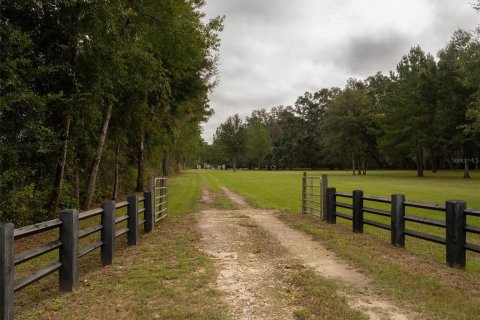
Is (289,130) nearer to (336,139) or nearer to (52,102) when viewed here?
(336,139)

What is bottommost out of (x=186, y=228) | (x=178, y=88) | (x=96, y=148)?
(x=186, y=228)

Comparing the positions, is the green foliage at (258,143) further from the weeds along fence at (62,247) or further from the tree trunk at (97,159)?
the weeds along fence at (62,247)

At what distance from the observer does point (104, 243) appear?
313 inches

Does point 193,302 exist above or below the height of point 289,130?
below

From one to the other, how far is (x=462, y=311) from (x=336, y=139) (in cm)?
Answer: 6270

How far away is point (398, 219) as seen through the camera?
941 cm

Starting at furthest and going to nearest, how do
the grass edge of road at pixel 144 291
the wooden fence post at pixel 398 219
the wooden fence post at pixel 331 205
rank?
the wooden fence post at pixel 331 205 < the wooden fence post at pixel 398 219 < the grass edge of road at pixel 144 291

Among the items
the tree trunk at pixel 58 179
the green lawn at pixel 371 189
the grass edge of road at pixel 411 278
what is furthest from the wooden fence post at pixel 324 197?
the tree trunk at pixel 58 179

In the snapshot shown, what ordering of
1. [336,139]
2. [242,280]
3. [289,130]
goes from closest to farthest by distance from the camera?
[242,280] < [336,139] < [289,130]

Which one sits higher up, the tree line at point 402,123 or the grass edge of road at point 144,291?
the tree line at point 402,123

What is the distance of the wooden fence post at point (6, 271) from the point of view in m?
4.61

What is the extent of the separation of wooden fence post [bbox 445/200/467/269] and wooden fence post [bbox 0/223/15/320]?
709cm

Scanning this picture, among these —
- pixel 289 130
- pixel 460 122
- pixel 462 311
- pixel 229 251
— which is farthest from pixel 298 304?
pixel 289 130

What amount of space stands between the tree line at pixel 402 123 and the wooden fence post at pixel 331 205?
14.0 meters
